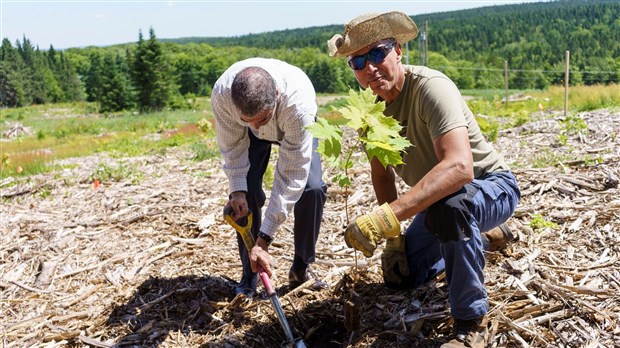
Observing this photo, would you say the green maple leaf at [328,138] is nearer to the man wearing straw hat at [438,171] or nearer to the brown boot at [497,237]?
the man wearing straw hat at [438,171]

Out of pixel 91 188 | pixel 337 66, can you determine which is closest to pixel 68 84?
pixel 337 66

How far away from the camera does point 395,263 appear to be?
3.19 meters

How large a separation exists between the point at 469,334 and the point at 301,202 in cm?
129

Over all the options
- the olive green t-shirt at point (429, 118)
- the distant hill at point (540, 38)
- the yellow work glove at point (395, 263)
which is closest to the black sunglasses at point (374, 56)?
the olive green t-shirt at point (429, 118)

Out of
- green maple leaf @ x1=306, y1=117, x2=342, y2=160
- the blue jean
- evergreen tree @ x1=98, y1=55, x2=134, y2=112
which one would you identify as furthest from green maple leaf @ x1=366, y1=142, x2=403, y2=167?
evergreen tree @ x1=98, y1=55, x2=134, y2=112

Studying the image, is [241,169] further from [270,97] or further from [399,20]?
[399,20]

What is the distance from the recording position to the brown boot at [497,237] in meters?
3.29

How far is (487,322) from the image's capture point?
2.61m

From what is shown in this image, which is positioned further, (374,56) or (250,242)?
(250,242)

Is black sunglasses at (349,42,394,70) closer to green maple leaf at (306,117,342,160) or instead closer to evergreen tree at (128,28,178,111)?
green maple leaf at (306,117,342,160)

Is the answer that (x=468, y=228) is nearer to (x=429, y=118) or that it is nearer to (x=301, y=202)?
(x=429, y=118)

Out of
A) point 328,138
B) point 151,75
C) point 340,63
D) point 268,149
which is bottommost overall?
point 268,149

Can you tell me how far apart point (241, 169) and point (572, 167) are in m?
3.33

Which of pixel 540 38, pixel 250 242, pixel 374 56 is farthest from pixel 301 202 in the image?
pixel 540 38
